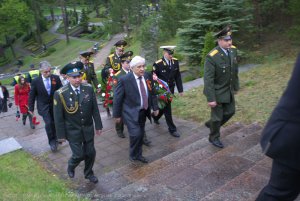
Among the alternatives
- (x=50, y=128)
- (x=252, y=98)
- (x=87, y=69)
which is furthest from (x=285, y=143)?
(x=87, y=69)

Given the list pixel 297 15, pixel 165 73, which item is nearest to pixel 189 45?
pixel 297 15

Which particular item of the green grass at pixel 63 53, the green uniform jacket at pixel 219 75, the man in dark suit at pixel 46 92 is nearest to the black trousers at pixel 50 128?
the man in dark suit at pixel 46 92

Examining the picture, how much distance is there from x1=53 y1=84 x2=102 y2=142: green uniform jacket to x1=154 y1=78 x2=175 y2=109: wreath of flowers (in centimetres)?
206

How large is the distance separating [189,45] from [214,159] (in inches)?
408

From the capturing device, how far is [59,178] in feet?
18.8

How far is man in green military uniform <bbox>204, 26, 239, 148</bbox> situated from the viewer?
5.65 meters

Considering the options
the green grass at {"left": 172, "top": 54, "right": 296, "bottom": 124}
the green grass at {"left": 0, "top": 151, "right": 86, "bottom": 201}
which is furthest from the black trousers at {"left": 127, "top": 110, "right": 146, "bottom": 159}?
the green grass at {"left": 172, "top": 54, "right": 296, "bottom": 124}

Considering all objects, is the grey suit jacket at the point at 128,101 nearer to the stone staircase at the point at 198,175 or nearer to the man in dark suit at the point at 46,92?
the stone staircase at the point at 198,175

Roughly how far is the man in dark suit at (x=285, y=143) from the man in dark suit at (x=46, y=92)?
5.47 metres

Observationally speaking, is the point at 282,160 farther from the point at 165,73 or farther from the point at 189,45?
the point at 189,45

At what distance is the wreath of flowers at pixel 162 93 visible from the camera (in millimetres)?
7121

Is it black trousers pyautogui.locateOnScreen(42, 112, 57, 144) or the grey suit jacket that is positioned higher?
the grey suit jacket

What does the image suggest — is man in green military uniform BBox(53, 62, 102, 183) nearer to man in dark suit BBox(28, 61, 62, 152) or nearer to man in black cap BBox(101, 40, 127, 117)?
man in dark suit BBox(28, 61, 62, 152)

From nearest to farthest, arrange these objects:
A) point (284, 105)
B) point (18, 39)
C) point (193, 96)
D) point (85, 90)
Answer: point (284, 105)
point (85, 90)
point (193, 96)
point (18, 39)
